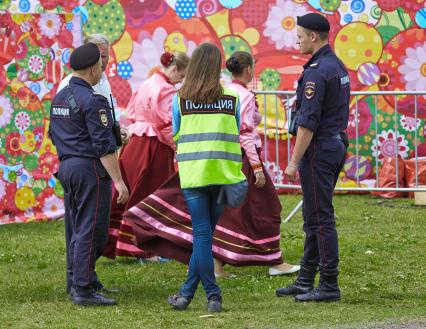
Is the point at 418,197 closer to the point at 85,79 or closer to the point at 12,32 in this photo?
the point at 12,32

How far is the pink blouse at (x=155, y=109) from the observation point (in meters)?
8.86

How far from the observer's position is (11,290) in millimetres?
7957

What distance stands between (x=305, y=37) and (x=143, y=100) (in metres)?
2.20

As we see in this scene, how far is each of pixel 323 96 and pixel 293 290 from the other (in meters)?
1.47

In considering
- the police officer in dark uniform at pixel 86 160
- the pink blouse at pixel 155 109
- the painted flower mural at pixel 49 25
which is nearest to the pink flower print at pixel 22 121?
the painted flower mural at pixel 49 25

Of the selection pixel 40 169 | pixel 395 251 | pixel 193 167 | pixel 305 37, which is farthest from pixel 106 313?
pixel 40 169

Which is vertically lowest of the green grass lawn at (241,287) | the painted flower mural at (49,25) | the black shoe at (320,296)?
the green grass lawn at (241,287)

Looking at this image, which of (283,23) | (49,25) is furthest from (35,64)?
(283,23)

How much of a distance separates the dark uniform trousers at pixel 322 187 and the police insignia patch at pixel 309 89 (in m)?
0.31

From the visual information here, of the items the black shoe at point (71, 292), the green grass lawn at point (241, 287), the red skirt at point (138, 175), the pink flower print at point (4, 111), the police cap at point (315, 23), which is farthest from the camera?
the pink flower print at point (4, 111)

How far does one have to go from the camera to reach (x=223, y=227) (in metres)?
A: 8.34

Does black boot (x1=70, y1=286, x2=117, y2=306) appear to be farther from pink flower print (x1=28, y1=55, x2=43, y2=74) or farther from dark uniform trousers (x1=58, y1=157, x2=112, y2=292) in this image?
pink flower print (x1=28, y1=55, x2=43, y2=74)

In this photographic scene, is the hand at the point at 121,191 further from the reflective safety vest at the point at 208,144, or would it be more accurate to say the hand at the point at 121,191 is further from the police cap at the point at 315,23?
the police cap at the point at 315,23

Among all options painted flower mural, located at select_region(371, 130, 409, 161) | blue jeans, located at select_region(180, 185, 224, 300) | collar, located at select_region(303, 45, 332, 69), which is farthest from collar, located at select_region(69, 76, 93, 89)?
painted flower mural, located at select_region(371, 130, 409, 161)
